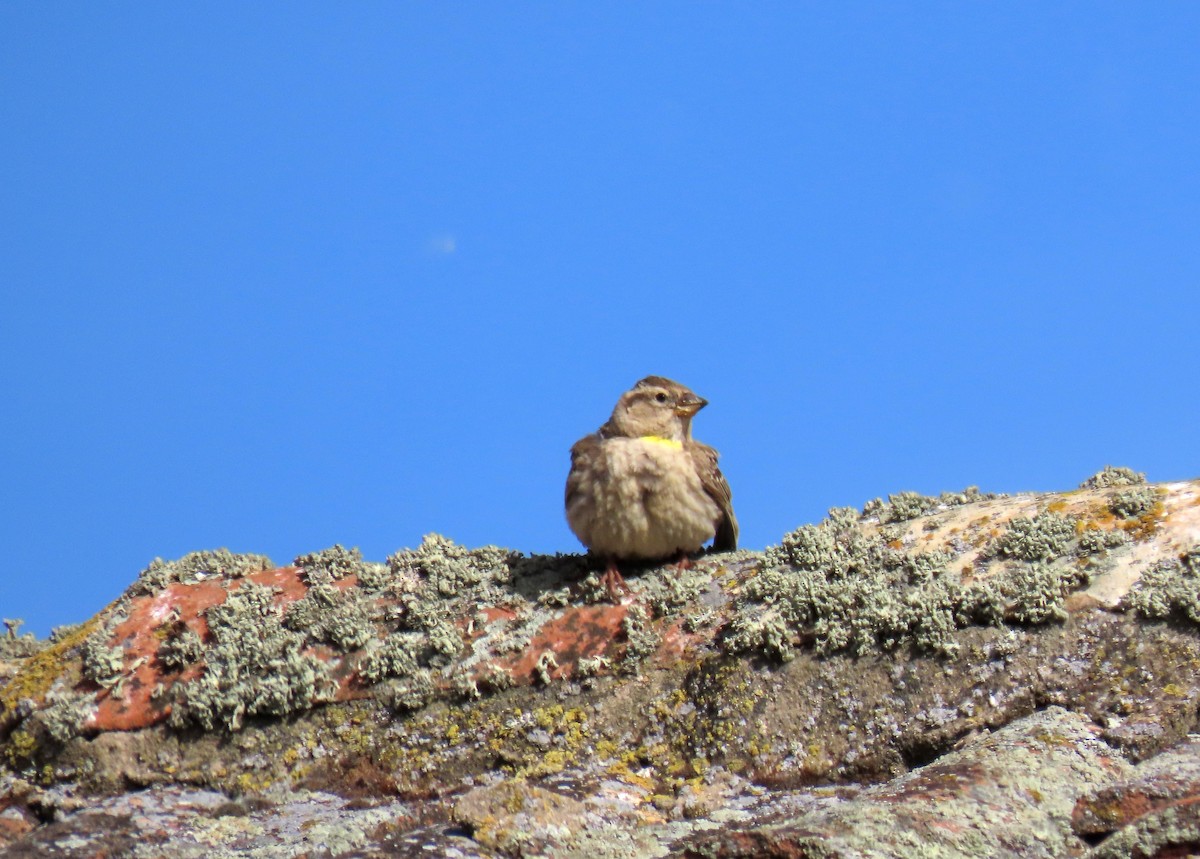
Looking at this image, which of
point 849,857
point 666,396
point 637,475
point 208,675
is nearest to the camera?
point 849,857

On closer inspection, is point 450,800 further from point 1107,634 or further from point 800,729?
point 1107,634

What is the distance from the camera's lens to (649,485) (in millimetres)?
7164

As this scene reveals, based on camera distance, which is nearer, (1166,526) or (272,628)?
(1166,526)

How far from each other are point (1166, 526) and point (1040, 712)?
1.21m

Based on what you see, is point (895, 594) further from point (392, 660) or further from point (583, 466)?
point (583, 466)

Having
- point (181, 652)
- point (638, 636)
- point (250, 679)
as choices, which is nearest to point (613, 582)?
point (638, 636)

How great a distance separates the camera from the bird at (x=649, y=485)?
273 inches

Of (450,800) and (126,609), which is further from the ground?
(126,609)

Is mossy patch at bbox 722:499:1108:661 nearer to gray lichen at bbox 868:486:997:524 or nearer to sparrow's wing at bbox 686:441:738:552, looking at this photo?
gray lichen at bbox 868:486:997:524

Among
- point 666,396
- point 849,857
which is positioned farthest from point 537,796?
point 666,396

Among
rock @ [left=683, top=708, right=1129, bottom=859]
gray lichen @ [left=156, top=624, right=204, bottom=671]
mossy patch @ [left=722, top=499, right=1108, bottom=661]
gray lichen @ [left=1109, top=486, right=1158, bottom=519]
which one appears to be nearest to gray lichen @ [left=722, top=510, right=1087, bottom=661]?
mossy patch @ [left=722, top=499, right=1108, bottom=661]

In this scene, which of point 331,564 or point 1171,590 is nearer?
point 1171,590

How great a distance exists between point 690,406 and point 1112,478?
2.59 m

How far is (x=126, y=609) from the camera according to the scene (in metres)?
6.32
